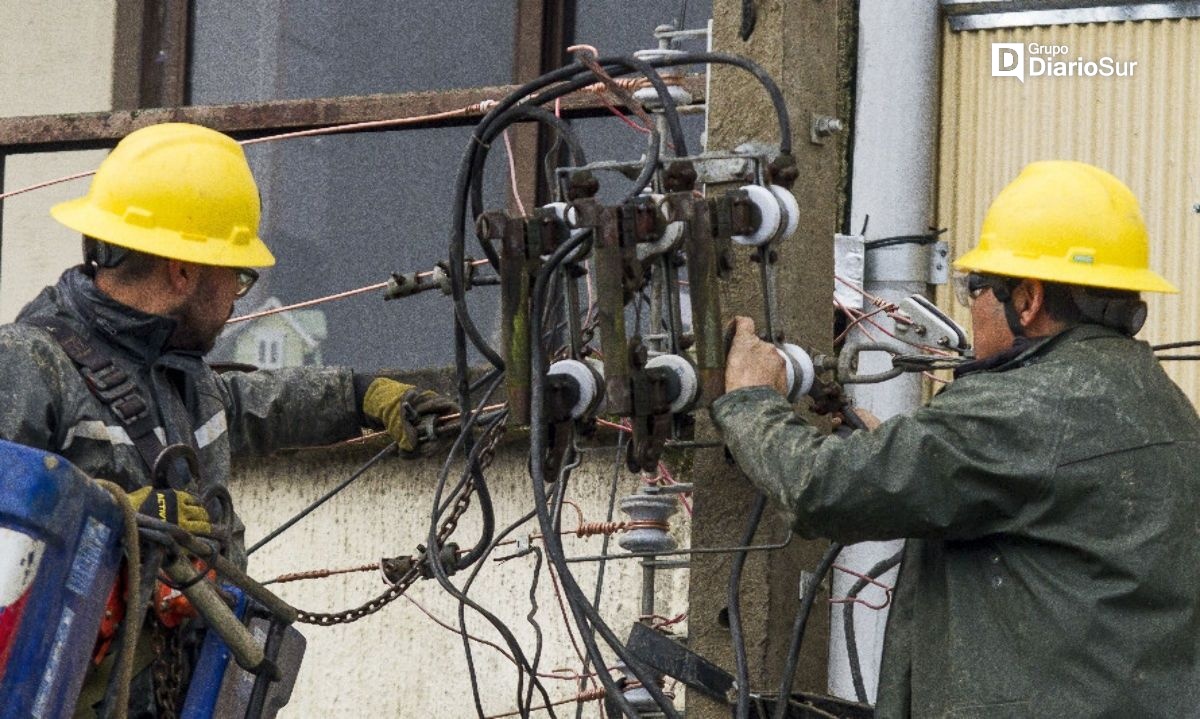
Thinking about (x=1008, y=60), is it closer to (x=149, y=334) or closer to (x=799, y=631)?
(x=799, y=631)

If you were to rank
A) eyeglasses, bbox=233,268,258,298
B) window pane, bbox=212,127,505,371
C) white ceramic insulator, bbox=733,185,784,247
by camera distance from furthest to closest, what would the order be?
window pane, bbox=212,127,505,371 → eyeglasses, bbox=233,268,258,298 → white ceramic insulator, bbox=733,185,784,247

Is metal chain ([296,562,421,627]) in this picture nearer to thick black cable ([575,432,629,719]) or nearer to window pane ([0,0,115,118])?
thick black cable ([575,432,629,719])

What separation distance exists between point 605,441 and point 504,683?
879mm

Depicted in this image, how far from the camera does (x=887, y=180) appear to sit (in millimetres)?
6008

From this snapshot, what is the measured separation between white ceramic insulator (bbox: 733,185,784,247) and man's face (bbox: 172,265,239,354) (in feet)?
4.32

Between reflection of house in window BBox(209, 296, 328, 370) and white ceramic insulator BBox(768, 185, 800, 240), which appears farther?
reflection of house in window BBox(209, 296, 328, 370)

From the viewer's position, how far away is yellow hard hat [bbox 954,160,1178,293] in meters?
4.65

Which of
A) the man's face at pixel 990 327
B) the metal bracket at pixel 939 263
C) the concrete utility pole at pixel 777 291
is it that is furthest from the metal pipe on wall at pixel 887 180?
the man's face at pixel 990 327

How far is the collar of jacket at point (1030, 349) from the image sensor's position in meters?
4.58

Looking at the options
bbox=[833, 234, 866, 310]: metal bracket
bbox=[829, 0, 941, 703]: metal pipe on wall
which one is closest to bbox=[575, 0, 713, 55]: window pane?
bbox=[829, 0, 941, 703]: metal pipe on wall

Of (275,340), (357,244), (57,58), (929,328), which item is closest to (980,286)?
(929,328)

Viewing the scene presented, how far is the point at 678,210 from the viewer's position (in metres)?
4.64

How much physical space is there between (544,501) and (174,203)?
46.8 inches

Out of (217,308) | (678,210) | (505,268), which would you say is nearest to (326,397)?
(217,308)
